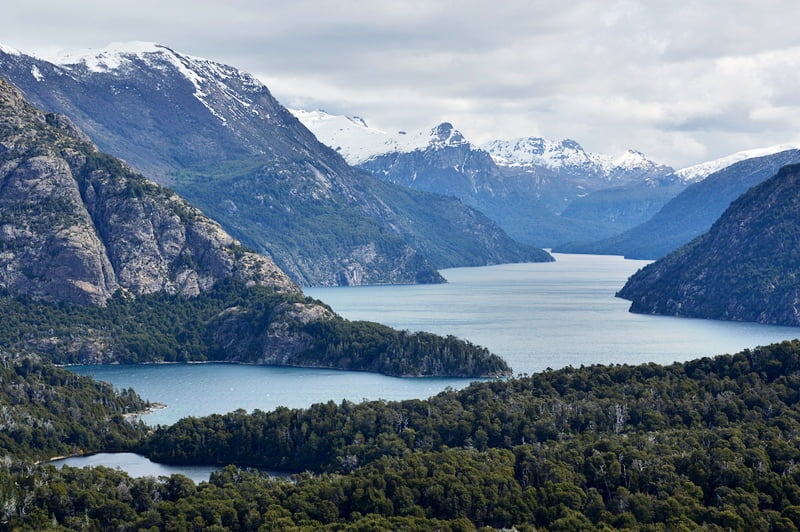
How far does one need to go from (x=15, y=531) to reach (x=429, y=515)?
111 feet

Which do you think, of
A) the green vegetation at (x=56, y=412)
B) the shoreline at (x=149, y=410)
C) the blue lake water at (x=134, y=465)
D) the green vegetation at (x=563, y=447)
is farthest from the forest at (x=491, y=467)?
the shoreline at (x=149, y=410)

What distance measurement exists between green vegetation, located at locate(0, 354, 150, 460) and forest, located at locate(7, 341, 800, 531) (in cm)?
831

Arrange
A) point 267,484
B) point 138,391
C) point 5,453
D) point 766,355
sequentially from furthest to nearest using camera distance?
point 138,391
point 766,355
point 5,453
point 267,484

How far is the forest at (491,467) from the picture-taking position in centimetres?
9906

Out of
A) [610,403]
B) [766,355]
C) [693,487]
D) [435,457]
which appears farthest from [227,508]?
[766,355]

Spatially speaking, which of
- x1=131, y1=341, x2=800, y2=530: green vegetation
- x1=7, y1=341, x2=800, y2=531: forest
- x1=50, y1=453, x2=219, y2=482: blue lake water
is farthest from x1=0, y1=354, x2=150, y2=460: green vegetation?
x1=131, y1=341, x2=800, y2=530: green vegetation

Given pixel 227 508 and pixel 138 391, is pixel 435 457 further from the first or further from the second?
pixel 138 391

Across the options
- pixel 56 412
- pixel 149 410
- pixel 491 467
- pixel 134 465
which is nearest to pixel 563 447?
pixel 491 467

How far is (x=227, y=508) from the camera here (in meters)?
100

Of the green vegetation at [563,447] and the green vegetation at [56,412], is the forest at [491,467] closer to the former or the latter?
the green vegetation at [563,447]

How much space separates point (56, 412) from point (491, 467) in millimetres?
68835

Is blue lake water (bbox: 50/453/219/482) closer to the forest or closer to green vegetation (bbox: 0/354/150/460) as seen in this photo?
Result: the forest

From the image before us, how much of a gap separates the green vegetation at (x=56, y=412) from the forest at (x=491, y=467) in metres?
8.31

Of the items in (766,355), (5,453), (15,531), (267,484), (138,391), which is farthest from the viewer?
(138,391)
